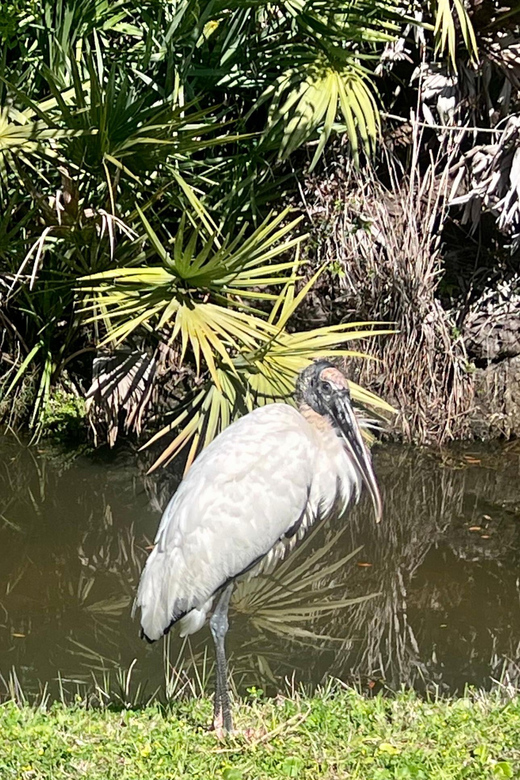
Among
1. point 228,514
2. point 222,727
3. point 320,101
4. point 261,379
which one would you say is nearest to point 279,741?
point 222,727

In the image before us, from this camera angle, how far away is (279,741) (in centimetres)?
361

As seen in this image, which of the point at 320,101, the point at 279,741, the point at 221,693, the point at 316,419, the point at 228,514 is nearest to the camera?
the point at 279,741

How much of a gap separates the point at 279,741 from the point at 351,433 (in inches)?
47.1

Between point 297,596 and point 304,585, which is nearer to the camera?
point 297,596

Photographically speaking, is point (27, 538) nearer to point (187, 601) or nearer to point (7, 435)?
point (7, 435)

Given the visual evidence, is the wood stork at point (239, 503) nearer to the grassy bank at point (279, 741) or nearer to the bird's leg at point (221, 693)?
the bird's leg at point (221, 693)

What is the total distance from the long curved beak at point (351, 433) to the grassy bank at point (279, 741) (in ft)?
2.58

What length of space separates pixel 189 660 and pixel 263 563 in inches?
40.5

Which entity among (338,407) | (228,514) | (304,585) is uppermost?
(338,407)

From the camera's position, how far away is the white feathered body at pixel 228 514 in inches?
153

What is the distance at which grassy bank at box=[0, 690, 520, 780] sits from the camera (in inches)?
Result: 132

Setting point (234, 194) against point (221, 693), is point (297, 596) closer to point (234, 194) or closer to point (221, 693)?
point (221, 693)

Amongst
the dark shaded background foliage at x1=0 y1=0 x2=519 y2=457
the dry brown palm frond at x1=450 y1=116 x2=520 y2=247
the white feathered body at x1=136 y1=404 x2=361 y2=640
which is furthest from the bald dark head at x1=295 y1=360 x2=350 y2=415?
the dry brown palm frond at x1=450 y1=116 x2=520 y2=247

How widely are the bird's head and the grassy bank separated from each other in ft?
2.60
